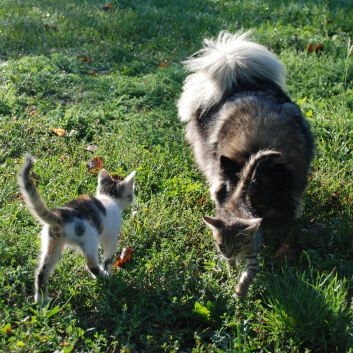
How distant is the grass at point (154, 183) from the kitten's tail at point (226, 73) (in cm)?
49

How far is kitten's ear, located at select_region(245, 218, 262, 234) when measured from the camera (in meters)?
3.38

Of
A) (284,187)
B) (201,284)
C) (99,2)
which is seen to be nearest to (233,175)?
(284,187)

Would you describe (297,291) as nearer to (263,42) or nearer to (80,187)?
(80,187)

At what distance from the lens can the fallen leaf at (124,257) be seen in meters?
3.79

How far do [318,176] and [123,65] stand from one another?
3158 millimetres

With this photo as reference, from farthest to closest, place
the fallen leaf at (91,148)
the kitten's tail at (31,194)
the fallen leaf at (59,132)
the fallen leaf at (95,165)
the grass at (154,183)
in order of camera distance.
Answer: the fallen leaf at (59,132)
the fallen leaf at (91,148)
the fallen leaf at (95,165)
the grass at (154,183)
the kitten's tail at (31,194)

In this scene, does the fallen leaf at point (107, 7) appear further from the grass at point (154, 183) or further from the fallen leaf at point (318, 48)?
the fallen leaf at point (318, 48)

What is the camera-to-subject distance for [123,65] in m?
6.96

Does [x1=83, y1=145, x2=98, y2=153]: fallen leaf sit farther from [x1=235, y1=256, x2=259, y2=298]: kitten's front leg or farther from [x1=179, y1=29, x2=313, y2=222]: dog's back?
[x1=235, y1=256, x2=259, y2=298]: kitten's front leg

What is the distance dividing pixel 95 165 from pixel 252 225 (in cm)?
195

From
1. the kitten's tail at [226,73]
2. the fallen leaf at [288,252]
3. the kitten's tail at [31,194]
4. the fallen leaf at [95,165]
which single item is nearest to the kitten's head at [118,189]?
the kitten's tail at [31,194]

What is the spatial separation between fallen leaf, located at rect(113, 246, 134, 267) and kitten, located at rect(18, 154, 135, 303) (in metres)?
0.12

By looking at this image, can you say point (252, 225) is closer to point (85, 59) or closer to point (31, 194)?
point (31, 194)

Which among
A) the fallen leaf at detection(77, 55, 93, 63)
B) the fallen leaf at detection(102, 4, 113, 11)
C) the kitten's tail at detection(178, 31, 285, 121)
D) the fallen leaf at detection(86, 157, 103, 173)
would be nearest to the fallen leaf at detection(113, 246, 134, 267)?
the fallen leaf at detection(86, 157, 103, 173)
